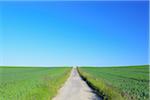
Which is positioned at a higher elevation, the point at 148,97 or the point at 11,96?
the point at 148,97

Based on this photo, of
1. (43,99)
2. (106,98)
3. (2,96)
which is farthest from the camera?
(106,98)

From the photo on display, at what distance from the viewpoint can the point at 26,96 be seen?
17.1 metres

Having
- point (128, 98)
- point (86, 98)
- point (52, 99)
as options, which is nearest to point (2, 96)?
point (52, 99)

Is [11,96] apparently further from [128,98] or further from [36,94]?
[128,98]

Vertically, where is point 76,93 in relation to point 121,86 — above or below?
below

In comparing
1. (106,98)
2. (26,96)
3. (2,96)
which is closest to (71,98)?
(106,98)

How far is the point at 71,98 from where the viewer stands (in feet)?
65.3

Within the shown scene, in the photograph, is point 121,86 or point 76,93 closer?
point 76,93

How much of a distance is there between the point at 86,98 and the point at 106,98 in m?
1.75

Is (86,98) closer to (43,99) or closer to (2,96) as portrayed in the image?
(43,99)

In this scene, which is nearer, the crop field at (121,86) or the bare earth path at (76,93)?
the crop field at (121,86)

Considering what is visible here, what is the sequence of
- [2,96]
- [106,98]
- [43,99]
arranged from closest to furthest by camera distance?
1. [2,96]
2. [43,99]
3. [106,98]

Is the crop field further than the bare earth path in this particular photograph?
No

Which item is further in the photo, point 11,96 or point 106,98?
point 106,98
